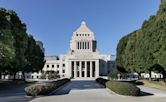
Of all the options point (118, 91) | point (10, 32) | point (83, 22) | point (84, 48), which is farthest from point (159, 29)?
point (83, 22)

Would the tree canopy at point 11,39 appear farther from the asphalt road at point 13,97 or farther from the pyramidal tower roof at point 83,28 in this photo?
the pyramidal tower roof at point 83,28

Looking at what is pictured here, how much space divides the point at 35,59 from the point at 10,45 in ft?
136

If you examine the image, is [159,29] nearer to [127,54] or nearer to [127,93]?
[127,93]

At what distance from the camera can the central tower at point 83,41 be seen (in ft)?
561

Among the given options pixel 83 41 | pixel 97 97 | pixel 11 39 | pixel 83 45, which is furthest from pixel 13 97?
pixel 83 41

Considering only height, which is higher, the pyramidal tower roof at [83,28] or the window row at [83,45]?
the pyramidal tower roof at [83,28]

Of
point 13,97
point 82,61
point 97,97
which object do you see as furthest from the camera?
point 82,61

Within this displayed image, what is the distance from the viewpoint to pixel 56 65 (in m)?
175

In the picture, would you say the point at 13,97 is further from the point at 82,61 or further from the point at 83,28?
the point at 83,28

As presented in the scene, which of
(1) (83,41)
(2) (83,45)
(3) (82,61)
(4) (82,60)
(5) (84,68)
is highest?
(1) (83,41)

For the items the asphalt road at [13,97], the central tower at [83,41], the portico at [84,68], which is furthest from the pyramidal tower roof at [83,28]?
the asphalt road at [13,97]

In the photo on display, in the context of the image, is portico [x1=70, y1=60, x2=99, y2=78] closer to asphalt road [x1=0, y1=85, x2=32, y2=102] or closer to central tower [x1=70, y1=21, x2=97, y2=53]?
central tower [x1=70, y1=21, x2=97, y2=53]

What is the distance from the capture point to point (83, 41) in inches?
6860

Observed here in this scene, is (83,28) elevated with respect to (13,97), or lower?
elevated
